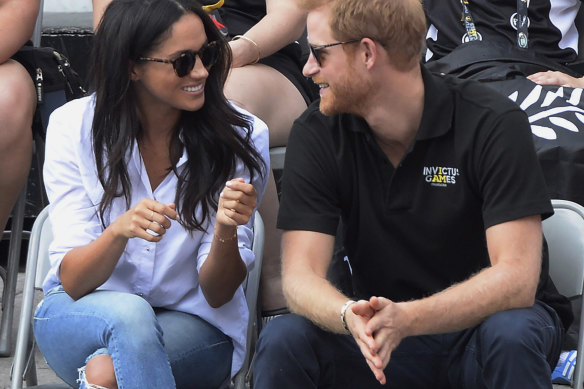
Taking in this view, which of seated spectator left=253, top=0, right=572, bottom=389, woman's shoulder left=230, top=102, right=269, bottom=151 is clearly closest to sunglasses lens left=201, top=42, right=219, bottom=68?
woman's shoulder left=230, top=102, right=269, bottom=151

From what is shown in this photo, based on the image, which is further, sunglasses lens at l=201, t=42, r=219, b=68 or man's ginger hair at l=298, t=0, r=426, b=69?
sunglasses lens at l=201, t=42, r=219, b=68

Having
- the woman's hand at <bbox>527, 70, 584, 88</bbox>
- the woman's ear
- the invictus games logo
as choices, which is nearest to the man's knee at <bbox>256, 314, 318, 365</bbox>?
the invictus games logo

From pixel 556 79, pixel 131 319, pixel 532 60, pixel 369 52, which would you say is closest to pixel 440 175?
pixel 369 52

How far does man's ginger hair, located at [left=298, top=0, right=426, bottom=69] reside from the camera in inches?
115

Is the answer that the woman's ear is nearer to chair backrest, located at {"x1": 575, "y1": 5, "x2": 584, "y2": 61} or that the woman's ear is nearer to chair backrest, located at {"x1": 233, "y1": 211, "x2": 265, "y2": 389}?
chair backrest, located at {"x1": 233, "y1": 211, "x2": 265, "y2": 389}

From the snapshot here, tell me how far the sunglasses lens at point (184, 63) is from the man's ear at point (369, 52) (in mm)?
512

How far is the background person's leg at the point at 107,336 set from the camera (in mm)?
2750

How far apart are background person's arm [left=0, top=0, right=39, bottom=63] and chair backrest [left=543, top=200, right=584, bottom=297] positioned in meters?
2.05

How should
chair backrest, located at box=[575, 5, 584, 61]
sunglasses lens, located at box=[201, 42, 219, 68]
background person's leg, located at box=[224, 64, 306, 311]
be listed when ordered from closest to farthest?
1. sunglasses lens, located at box=[201, 42, 219, 68]
2. background person's leg, located at box=[224, 64, 306, 311]
3. chair backrest, located at box=[575, 5, 584, 61]

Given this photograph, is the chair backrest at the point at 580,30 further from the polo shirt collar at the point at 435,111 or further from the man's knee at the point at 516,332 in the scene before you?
the man's knee at the point at 516,332

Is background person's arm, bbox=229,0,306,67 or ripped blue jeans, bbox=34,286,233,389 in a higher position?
background person's arm, bbox=229,0,306,67

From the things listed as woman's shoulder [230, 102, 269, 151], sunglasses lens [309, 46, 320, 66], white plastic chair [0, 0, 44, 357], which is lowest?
white plastic chair [0, 0, 44, 357]

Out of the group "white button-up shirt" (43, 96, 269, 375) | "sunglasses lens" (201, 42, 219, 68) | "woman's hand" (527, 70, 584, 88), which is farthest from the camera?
"woman's hand" (527, 70, 584, 88)

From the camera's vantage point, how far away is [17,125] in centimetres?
402
